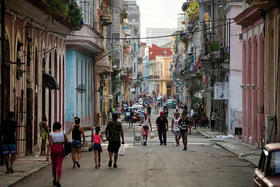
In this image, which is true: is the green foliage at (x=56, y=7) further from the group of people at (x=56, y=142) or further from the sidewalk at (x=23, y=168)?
the group of people at (x=56, y=142)

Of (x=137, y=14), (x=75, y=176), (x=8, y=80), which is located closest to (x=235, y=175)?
(x=75, y=176)

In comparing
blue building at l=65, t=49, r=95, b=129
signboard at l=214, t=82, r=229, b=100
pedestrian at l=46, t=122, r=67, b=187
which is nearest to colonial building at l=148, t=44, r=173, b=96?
blue building at l=65, t=49, r=95, b=129

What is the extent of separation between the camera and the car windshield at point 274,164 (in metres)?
9.76

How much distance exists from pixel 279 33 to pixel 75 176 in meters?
10.4

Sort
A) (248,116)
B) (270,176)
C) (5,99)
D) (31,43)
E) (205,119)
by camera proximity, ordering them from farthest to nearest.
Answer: (205,119) → (248,116) → (31,43) → (5,99) → (270,176)

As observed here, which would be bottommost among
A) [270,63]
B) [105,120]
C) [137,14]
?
[105,120]

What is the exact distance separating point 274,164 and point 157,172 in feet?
25.6

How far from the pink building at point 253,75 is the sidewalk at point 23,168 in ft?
32.4

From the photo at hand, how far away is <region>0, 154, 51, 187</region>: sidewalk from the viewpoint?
15605 mm

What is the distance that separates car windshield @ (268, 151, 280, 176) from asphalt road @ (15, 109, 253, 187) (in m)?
4.86

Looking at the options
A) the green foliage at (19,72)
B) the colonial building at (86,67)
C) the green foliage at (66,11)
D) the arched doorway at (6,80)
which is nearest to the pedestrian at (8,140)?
the arched doorway at (6,80)

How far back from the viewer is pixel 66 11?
28156 mm

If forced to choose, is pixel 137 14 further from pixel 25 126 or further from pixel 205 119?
pixel 25 126

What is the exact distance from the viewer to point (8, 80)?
21359 millimetres
